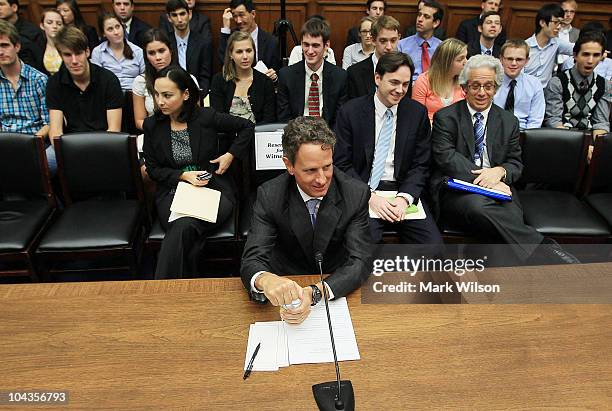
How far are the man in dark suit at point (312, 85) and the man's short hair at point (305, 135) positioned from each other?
1652 mm

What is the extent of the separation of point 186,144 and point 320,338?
1579mm

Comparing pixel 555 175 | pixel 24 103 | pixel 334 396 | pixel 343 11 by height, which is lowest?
pixel 334 396

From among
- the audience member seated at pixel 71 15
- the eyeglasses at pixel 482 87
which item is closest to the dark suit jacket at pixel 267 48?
the audience member seated at pixel 71 15

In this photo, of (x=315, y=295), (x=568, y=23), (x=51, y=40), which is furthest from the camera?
(x=568, y=23)

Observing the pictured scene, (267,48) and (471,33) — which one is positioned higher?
(471,33)

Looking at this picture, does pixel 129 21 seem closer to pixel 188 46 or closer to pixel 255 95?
pixel 188 46

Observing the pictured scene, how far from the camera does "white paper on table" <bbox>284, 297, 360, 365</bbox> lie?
4.58 feet

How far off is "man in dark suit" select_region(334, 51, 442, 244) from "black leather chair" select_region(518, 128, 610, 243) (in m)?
0.57

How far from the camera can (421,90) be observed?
3.32 m

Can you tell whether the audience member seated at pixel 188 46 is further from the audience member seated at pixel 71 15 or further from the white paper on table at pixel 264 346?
the white paper on table at pixel 264 346

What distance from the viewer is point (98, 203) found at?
273 cm

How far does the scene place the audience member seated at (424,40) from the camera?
4.00m

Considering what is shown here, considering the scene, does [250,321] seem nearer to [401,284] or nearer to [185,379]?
[185,379]

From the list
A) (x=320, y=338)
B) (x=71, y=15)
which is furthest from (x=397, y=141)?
(x=71, y=15)
